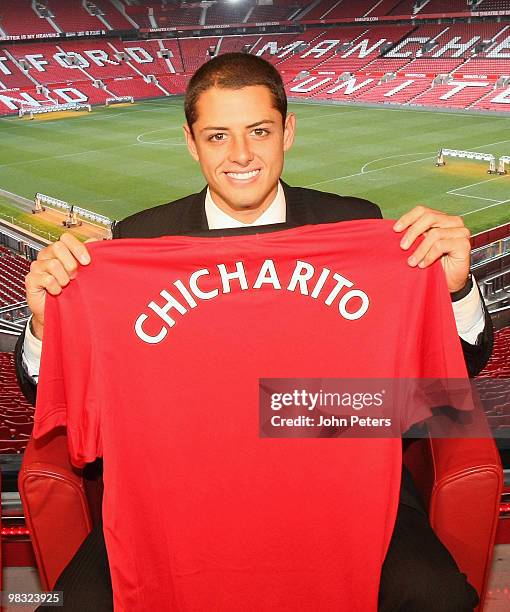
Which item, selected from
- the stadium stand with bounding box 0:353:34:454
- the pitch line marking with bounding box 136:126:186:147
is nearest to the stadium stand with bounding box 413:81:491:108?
the pitch line marking with bounding box 136:126:186:147

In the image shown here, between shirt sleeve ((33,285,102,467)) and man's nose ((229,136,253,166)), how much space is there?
65cm

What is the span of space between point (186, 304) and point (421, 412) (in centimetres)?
77

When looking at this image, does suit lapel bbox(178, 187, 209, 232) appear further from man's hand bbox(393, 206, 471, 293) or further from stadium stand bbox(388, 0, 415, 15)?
stadium stand bbox(388, 0, 415, 15)

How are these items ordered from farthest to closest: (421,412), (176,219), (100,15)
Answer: (100,15), (176,219), (421,412)

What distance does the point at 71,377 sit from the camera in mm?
2209

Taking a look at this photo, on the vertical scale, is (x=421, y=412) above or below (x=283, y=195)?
below

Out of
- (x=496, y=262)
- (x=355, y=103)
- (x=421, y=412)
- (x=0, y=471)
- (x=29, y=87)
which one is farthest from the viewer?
(x=29, y=87)

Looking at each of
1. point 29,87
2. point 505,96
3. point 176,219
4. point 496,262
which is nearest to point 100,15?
point 29,87

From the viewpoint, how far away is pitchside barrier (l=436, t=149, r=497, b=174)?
17344 mm

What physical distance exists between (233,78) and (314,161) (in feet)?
56.9

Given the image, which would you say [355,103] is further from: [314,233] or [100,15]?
[314,233]

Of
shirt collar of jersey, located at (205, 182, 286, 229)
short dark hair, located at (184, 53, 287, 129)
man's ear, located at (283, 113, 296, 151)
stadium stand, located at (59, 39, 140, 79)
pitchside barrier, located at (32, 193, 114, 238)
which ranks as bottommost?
→ shirt collar of jersey, located at (205, 182, 286, 229)

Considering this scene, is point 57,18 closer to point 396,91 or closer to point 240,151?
point 396,91

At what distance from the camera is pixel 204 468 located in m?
2.16
